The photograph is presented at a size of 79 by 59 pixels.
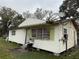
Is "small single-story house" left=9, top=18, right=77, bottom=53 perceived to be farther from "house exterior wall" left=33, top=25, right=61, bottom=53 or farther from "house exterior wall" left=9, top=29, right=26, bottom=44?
"house exterior wall" left=9, top=29, right=26, bottom=44

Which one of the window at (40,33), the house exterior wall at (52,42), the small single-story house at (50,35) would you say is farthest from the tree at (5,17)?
the house exterior wall at (52,42)

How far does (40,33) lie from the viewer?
1302cm

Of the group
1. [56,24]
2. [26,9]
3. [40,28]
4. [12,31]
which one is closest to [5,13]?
[26,9]

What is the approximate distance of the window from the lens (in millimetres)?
12319

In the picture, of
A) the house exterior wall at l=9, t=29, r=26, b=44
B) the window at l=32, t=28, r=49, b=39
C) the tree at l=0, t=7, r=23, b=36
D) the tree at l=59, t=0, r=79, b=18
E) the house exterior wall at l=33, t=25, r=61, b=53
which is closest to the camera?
the house exterior wall at l=33, t=25, r=61, b=53

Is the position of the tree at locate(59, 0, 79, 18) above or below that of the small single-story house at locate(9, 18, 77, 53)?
above

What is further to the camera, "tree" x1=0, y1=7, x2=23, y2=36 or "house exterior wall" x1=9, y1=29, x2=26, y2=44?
"tree" x1=0, y1=7, x2=23, y2=36

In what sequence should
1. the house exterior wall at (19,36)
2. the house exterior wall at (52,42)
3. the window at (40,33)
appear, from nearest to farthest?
the house exterior wall at (52,42)
the window at (40,33)
the house exterior wall at (19,36)

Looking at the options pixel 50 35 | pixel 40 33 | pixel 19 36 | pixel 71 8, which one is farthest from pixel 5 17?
pixel 50 35

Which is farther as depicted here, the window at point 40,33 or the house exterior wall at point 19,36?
the house exterior wall at point 19,36

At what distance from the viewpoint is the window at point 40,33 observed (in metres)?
12.3

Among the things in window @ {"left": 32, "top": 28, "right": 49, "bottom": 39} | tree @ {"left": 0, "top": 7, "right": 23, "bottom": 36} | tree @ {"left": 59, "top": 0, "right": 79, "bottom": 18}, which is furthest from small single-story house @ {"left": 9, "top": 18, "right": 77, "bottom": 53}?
tree @ {"left": 0, "top": 7, "right": 23, "bottom": 36}

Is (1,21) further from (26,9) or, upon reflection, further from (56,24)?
(56,24)

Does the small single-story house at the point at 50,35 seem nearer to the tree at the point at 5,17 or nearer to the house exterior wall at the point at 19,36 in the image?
the house exterior wall at the point at 19,36
